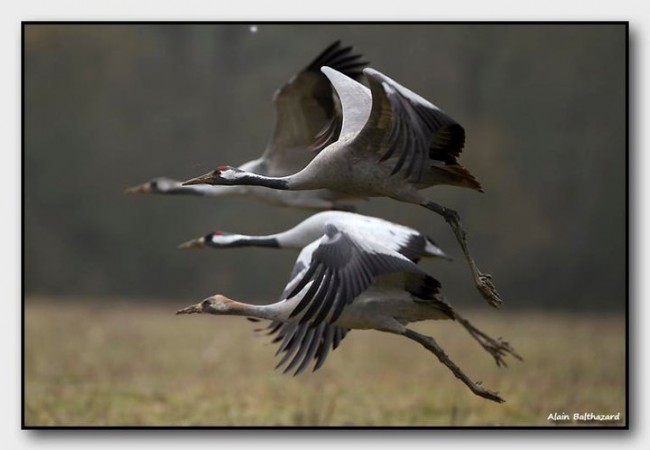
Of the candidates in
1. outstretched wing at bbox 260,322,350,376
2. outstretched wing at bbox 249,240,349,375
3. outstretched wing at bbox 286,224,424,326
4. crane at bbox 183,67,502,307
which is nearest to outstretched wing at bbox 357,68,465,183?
crane at bbox 183,67,502,307


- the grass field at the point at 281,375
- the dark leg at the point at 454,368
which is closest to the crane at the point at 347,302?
the dark leg at the point at 454,368

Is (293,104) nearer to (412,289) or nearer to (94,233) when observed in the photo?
(412,289)

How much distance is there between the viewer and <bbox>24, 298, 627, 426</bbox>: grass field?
242 inches

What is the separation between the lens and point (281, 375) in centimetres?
748

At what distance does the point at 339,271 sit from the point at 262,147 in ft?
11.6

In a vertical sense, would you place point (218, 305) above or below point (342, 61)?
below

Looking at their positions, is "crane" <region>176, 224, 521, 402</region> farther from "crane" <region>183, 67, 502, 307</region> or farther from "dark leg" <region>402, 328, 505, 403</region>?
"crane" <region>183, 67, 502, 307</region>

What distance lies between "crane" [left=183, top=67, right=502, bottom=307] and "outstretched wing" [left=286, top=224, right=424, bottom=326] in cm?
19

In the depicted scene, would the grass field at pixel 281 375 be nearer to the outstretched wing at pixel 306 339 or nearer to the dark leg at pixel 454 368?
the outstretched wing at pixel 306 339

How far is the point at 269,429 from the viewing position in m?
5.71

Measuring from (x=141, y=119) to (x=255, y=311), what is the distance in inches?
147

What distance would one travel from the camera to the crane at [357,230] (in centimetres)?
528

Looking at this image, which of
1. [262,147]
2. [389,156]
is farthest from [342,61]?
[262,147]

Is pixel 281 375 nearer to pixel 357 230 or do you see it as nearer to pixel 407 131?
pixel 357 230
